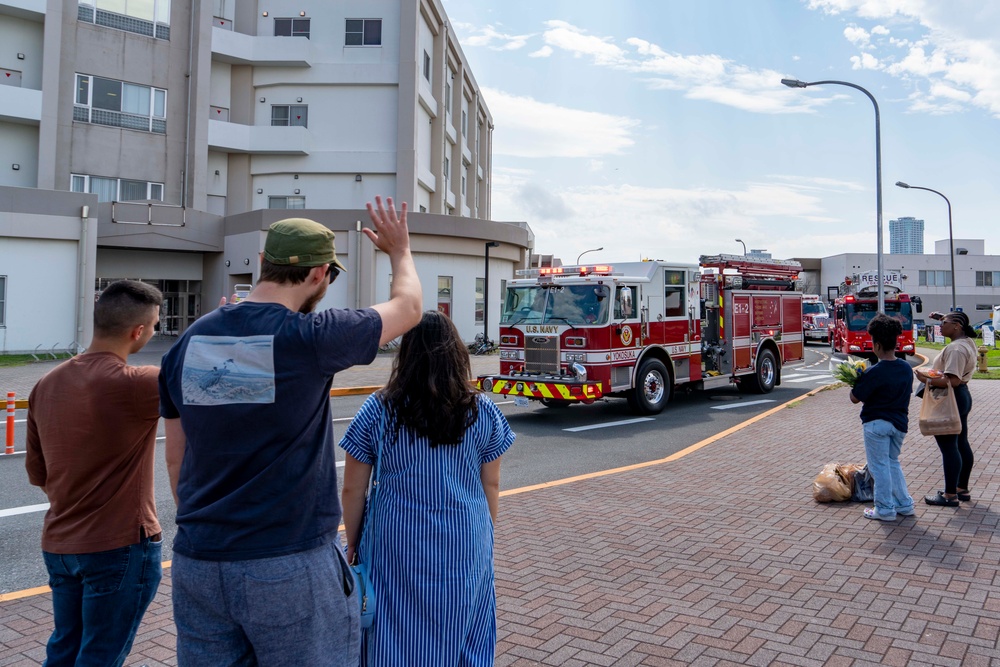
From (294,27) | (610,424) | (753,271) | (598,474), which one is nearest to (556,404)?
(610,424)

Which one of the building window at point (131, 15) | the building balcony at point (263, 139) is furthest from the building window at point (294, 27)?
the building window at point (131, 15)

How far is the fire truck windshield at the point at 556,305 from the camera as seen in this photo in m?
13.3

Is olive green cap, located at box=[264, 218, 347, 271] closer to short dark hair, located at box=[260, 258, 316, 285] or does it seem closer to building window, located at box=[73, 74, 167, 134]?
short dark hair, located at box=[260, 258, 316, 285]

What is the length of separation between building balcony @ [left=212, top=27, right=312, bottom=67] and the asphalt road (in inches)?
857

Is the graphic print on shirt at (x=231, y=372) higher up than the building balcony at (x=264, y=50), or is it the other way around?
the building balcony at (x=264, y=50)

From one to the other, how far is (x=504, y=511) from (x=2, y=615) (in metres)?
3.87

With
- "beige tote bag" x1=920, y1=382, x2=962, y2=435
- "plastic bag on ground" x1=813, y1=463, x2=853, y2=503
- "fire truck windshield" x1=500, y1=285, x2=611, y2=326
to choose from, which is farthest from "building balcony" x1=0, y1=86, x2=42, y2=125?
"beige tote bag" x1=920, y1=382, x2=962, y2=435

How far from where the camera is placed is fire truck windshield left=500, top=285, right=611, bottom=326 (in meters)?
13.3

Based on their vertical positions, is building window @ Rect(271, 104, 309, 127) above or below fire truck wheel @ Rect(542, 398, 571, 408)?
above

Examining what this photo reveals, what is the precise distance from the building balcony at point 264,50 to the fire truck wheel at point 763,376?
24.2m

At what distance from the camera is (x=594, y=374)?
1311 centimetres

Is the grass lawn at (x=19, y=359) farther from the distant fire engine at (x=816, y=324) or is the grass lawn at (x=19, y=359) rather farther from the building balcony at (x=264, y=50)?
the distant fire engine at (x=816, y=324)

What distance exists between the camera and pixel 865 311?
29.2 meters

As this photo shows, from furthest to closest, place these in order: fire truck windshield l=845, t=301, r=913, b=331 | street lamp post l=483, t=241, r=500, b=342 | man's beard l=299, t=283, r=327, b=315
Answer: street lamp post l=483, t=241, r=500, b=342
fire truck windshield l=845, t=301, r=913, b=331
man's beard l=299, t=283, r=327, b=315
